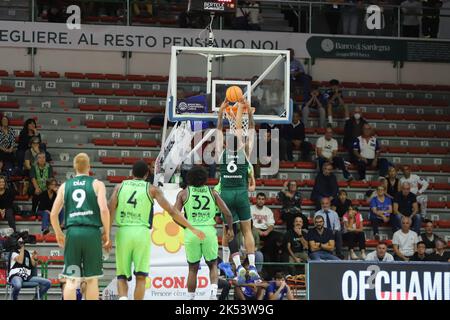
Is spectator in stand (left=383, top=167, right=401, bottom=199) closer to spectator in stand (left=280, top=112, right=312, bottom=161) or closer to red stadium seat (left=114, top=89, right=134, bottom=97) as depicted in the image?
spectator in stand (left=280, top=112, right=312, bottom=161)

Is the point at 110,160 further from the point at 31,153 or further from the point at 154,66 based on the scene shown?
the point at 154,66

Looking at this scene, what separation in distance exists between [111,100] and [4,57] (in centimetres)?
315

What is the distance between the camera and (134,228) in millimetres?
14523

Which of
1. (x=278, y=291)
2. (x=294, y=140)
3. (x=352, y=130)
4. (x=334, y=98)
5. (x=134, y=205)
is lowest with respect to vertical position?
(x=278, y=291)

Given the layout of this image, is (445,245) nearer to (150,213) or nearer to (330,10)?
(330,10)

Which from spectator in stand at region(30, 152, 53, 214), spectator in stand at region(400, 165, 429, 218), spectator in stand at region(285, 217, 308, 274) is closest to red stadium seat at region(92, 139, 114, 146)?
spectator in stand at region(30, 152, 53, 214)

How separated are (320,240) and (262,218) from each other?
155 centimetres

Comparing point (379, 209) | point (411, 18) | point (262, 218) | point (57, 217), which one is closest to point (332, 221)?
point (262, 218)

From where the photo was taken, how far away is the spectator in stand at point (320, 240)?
22000mm

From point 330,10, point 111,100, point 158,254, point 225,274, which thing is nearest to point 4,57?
point 111,100

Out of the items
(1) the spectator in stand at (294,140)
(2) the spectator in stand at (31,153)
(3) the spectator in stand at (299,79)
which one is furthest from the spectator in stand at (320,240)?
(2) the spectator in stand at (31,153)

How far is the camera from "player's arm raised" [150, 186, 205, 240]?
1466 cm
